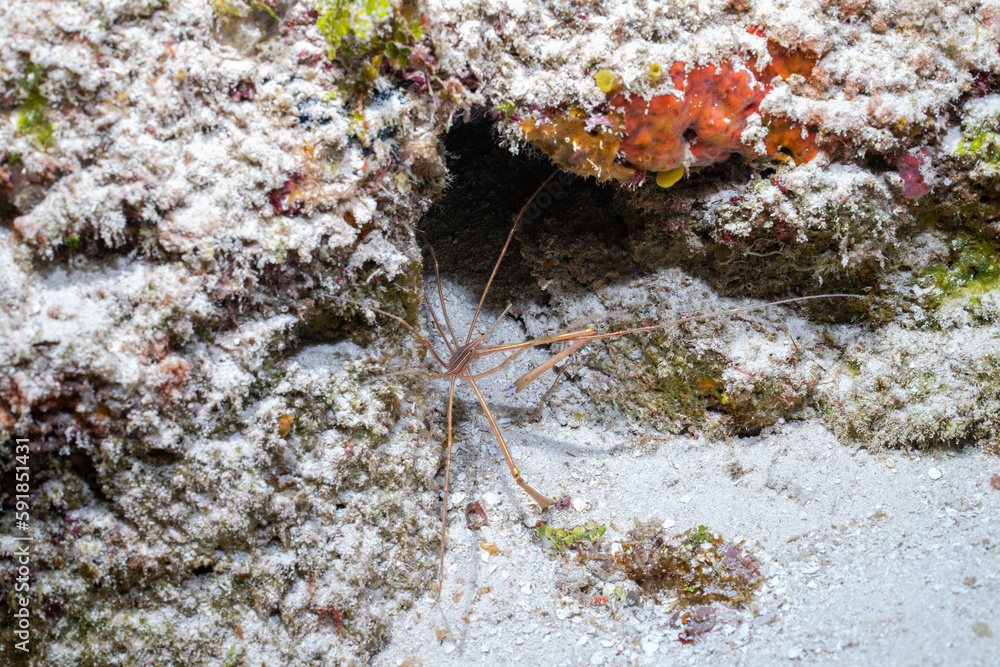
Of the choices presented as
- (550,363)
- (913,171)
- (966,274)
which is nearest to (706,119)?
(913,171)

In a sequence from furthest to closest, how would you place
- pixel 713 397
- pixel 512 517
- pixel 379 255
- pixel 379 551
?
1. pixel 713 397
2. pixel 512 517
3. pixel 379 551
4. pixel 379 255

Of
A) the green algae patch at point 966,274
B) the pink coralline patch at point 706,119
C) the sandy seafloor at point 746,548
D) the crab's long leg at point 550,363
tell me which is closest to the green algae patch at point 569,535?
the sandy seafloor at point 746,548

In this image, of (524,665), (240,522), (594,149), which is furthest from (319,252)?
(524,665)

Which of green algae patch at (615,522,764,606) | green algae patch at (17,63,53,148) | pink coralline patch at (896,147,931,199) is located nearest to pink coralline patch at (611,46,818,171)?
pink coralline patch at (896,147,931,199)

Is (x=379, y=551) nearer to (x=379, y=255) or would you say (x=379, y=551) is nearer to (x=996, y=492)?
(x=379, y=255)

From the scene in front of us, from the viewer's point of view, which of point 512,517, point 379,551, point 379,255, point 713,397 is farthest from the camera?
point 713,397

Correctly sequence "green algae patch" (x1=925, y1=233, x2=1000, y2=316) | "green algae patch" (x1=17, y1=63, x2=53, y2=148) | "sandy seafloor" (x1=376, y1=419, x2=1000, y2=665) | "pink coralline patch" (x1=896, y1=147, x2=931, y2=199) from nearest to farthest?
"green algae patch" (x1=17, y1=63, x2=53, y2=148) → "sandy seafloor" (x1=376, y1=419, x2=1000, y2=665) → "pink coralline patch" (x1=896, y1=147, x2=931, y2=199) → "green algae patch" (x1=925, y1=233, x2=1000, y2=316)

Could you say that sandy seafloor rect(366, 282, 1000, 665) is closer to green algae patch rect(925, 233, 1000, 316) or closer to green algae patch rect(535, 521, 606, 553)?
green algae patch rect(535, 521, 606, 553)

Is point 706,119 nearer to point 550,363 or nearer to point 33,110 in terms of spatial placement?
point 550,363
